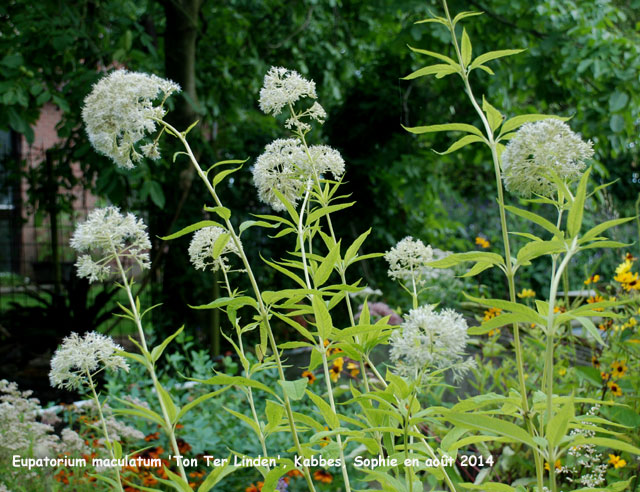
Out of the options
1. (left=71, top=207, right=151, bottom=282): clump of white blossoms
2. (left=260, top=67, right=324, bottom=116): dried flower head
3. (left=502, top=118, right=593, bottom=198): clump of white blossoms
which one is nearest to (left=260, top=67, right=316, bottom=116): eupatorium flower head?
(left=260, top=67, right=324, bottom=116): dried flower head

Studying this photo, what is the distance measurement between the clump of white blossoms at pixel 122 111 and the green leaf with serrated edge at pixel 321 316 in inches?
15.6

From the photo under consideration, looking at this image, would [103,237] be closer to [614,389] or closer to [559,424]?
[559,424]

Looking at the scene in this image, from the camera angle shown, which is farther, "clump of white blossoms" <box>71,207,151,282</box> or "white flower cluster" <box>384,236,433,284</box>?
"white flower cluster" <box>384,236,433,284</box>

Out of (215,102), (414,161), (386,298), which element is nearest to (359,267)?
(386,298)

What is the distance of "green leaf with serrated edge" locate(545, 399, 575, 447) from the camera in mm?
789

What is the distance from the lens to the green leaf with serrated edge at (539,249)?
0.84 metres

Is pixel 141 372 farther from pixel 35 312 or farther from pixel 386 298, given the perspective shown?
pixel 386 298

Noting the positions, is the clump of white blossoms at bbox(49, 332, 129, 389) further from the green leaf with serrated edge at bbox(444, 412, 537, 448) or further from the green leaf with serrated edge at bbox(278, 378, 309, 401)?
the green leaf with serrated edge at bbox(444, 412, 537, 448)

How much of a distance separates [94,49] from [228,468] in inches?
145

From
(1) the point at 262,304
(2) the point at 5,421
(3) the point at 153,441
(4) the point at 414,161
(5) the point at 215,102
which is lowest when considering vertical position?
(3) the point at 153,441

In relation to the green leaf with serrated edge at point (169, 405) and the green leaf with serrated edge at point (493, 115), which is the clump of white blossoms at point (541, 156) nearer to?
the green leaf with serrated edge at point (493, 115)

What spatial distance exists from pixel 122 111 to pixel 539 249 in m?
0.70

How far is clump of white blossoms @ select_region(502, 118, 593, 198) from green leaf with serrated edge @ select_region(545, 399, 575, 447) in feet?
1.11

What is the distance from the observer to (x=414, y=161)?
533 centimetres
